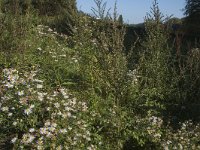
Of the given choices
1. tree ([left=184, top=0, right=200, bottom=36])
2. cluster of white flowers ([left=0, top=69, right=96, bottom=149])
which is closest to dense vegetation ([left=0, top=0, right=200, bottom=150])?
cluster of white flowers ([left=0, top=69, right=96, bottom=149])

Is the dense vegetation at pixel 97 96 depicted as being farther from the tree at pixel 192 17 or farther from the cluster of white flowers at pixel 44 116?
the tree at pixel 192 17

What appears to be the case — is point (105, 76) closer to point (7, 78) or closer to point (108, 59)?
point (108, 59)

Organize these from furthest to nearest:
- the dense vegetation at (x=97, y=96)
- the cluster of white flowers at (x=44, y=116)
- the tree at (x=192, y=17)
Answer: the tree at (x=192, y=17) < the dense vegetation at (x=97, y=96) < the cluster of white flowers at (x=44, y=116)

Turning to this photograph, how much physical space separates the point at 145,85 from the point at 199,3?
21.2ft

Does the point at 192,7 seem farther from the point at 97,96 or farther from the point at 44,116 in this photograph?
the point at 44,116

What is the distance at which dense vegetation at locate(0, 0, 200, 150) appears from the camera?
511cm

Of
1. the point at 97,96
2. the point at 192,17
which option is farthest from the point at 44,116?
the point at 192,17

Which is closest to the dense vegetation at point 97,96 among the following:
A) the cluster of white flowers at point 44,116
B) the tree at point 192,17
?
the cluster of white flowers at point 44,116

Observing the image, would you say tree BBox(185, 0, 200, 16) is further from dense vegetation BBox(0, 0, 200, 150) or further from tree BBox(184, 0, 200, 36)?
dense vegetation BBox(0, 0, 200, 150)

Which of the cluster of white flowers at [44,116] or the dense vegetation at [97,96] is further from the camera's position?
the dense vegetation at [97,96]

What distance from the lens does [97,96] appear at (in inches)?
248

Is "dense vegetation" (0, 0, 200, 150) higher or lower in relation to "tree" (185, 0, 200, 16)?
lower

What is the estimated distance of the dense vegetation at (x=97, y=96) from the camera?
5105 millimetres

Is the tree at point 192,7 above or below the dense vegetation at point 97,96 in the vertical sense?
above
